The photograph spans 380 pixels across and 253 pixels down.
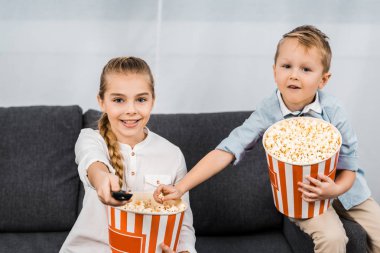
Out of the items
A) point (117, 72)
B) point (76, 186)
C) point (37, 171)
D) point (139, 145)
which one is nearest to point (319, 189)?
point (139, 145)

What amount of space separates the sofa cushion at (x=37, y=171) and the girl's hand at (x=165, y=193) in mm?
744

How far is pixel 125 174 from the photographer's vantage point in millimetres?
2027

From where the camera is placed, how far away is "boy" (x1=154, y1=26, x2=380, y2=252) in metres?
2.00

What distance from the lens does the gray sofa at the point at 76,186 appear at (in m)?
2.49

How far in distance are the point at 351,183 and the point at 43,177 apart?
1.19 metres

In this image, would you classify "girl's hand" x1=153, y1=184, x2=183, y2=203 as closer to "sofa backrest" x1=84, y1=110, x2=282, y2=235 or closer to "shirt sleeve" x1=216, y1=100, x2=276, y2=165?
"shirt sleeve" x1=216, y1=100, x2=276, y2=165

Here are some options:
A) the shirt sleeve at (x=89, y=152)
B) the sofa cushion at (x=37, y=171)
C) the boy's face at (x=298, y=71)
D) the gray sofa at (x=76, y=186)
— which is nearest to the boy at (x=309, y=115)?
the boy's face at (x=298, y=71)

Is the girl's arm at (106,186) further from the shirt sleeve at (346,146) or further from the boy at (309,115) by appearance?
the shirt sleeve at (346,146)

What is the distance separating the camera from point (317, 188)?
6.08ft

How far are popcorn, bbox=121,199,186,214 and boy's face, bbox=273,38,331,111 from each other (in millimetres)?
510

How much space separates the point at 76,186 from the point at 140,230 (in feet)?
2.95

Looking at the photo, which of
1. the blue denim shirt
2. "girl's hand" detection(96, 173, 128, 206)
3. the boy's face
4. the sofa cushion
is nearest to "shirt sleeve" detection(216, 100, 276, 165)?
the blue denim shirt

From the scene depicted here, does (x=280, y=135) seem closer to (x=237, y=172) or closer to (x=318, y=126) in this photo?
(x=318, y=126)

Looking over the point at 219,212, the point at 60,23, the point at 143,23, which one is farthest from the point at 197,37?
the point at 219,212
